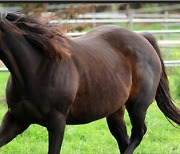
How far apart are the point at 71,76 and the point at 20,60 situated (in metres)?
0.44

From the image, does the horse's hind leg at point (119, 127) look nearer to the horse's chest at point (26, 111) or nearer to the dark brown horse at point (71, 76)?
the dark brown horse at point (71, 76)

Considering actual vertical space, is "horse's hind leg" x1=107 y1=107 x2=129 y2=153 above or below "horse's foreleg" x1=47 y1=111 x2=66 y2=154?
below

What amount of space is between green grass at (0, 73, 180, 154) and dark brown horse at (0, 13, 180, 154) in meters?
0.60

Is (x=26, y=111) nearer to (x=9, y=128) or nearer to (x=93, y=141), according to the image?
(x=9, y=128)

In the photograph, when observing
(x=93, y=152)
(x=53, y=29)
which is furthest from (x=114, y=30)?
(x=93, y=152)

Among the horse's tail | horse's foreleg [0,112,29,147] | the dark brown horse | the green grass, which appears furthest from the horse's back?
the green grass

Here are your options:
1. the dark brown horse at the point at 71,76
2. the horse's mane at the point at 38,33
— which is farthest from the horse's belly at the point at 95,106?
the horse's mane at the point at 38,33

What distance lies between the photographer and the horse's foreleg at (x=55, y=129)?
4215mm

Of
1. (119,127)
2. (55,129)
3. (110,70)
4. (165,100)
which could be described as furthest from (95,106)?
(165,100)

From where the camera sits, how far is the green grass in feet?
19.1

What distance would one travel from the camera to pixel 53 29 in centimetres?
443

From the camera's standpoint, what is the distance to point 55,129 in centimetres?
423

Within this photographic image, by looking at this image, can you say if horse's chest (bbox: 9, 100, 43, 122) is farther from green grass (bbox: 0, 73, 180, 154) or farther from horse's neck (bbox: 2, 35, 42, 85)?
green grass (bbox: 0, 73, 180, 154)

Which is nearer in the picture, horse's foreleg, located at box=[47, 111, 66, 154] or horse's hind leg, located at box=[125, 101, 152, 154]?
horse's foreleg, located at box=[47, 111, 66, 154]
